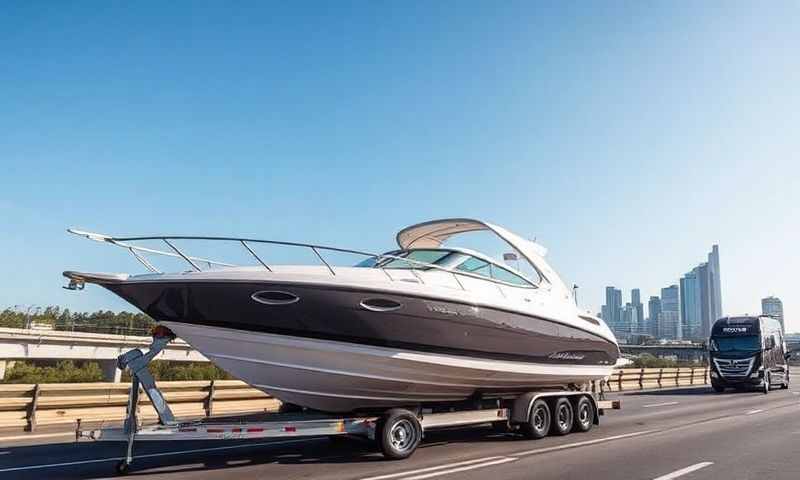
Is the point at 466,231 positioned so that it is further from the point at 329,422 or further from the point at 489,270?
the point at 329,422

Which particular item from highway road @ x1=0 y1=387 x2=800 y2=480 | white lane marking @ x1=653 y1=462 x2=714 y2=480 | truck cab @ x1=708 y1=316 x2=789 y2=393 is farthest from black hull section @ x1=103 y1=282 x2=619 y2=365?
truck cab @ x1=708 y1=316 x2=789 y2=393

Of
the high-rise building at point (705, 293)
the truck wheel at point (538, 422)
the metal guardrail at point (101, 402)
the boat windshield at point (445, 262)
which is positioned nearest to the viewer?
the boat windshield at point (445, 262)

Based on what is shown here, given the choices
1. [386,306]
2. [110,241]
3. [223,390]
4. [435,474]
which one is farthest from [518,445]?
[223,390]

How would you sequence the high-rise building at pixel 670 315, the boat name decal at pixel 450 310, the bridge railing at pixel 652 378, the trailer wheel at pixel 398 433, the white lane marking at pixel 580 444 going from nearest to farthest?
1. the trailer wheel at pixel 398 433
2. the boat name decal at pixel 450 310
3. the white lane marking at pixel 580 444
4. the bridge railing at pixel 652 378
5. the high-rise building at pixel 670 315

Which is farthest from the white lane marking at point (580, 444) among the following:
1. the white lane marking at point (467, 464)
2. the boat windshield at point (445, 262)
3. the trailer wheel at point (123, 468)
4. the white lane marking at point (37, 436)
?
the white lane marking at point (37, 436)

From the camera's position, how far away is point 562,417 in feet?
34.9

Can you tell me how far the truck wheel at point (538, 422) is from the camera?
9883mm

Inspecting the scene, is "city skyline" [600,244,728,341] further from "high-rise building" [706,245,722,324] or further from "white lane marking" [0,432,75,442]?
"white lane marking" [0,432,75,442]

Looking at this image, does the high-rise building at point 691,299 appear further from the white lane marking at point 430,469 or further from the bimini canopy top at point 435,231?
the white lane marking at point 430,469

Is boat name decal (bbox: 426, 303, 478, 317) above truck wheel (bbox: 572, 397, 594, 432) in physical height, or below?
above

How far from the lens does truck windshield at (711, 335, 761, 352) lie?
23.7m

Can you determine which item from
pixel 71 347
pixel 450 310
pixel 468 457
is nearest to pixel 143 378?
pixel 450 310

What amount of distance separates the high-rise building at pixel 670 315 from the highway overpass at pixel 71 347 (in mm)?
130715

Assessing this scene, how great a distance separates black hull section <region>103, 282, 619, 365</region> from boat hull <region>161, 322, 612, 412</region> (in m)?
0.12
